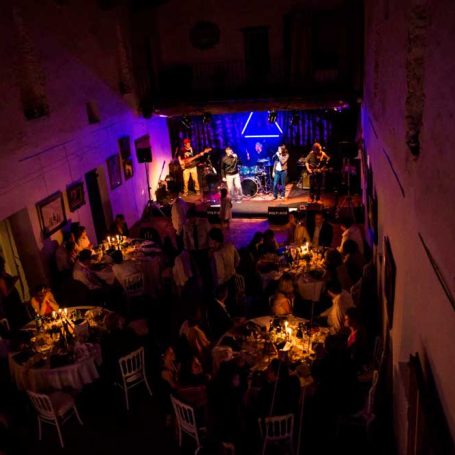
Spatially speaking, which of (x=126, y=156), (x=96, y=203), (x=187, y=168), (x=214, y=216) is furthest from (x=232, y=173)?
(x=96, y=203)

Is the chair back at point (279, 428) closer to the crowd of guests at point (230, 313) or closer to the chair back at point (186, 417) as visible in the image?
the crowd of guests at point (230, 313)

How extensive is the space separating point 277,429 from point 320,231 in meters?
4.89

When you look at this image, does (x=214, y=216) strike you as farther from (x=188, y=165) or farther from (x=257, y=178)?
(x=188, y=165)

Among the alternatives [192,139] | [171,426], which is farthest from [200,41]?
[171,426]

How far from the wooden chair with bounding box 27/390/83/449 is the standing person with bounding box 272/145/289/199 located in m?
10.1

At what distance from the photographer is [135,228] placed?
14.3 metres

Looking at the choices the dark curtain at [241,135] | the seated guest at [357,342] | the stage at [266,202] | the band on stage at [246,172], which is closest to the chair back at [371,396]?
the seated guest at [357,342]

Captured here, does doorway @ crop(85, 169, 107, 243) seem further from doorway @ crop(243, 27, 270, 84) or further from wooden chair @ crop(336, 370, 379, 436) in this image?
wooden chair @ crop(336, 370, 379, 436)

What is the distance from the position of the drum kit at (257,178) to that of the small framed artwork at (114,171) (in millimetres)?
4303

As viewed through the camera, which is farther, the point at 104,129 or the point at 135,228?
the point at 135,228

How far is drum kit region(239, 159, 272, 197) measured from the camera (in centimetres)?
1564

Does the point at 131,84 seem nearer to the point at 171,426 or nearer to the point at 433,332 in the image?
the point at 171,426

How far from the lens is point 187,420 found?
19.2 feet

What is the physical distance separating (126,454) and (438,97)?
5534 mm
